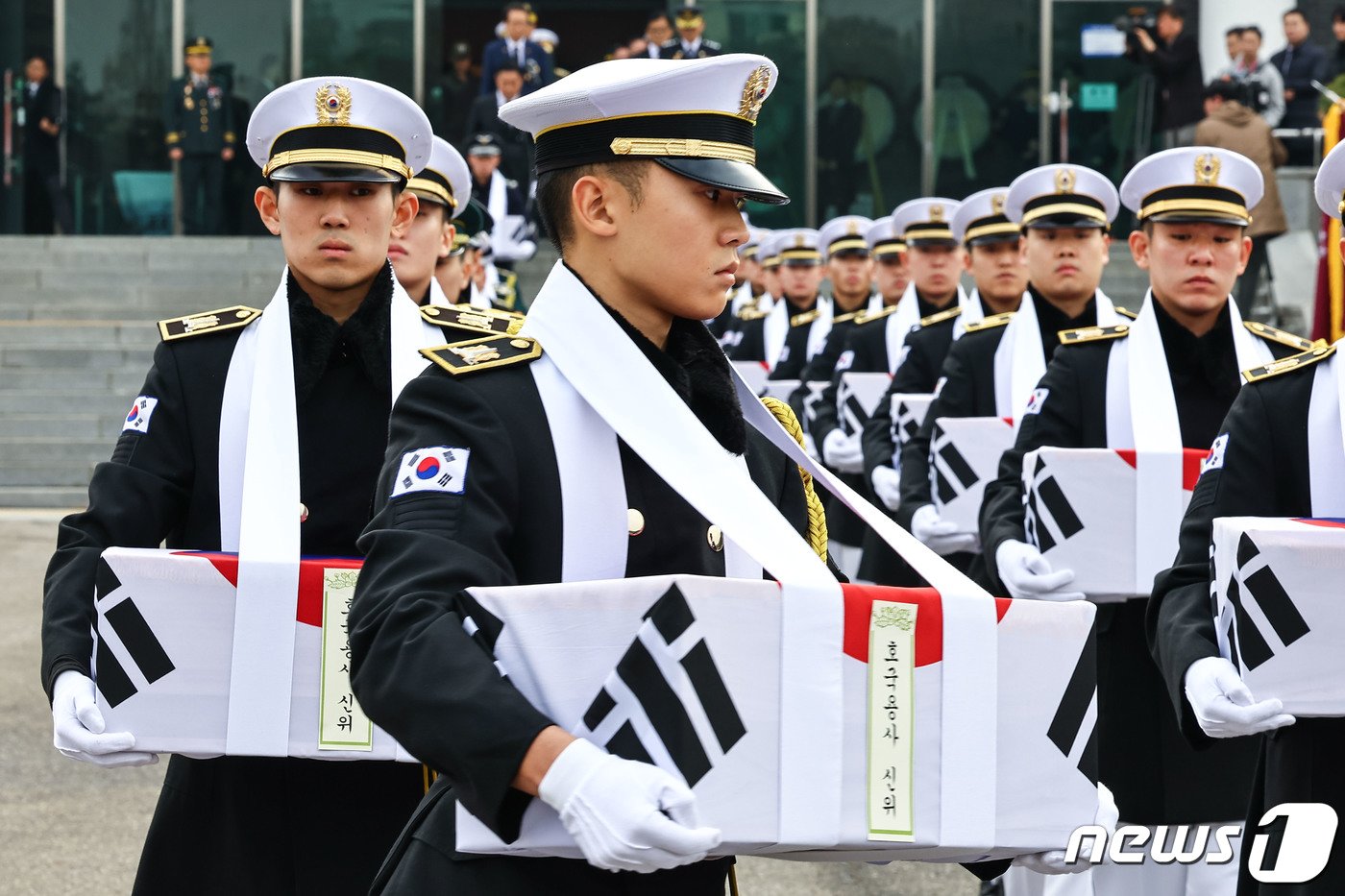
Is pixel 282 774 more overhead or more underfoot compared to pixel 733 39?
more underfoot

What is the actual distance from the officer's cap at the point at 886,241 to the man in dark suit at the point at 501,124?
17.3 ft

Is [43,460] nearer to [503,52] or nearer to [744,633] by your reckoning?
[503,52]

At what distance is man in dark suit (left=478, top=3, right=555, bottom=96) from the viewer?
17.9 m

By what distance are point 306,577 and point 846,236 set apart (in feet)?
35.0

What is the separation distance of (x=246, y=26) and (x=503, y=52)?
5.65 m

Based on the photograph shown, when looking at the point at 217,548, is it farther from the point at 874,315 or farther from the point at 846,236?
Answer: the point at 846,236

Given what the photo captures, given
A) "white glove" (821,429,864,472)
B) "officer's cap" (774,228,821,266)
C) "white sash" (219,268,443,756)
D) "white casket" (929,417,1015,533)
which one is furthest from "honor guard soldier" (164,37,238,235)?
"white sash" (219,268,443,756)

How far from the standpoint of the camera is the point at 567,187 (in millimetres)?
2707

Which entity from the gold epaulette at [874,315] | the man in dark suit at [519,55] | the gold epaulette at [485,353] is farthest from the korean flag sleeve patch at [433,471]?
the man in dark suit at [519,55]

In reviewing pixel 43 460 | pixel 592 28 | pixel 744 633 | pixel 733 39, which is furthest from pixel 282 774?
pixel 592 28

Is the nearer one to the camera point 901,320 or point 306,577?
point 306,577

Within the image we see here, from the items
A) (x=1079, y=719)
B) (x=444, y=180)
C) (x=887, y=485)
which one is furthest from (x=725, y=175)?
(x=887, y=485)

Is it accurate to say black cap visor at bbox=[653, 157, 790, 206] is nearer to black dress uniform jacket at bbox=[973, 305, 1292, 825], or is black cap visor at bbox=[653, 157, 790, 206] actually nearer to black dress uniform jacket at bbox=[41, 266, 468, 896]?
black dress uniform jacket at bbox=[41, 266, 468, 896]

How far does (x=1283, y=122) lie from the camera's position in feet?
55.0
